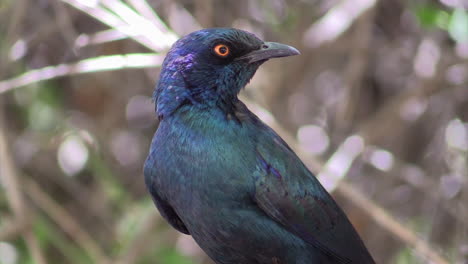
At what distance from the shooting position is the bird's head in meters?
3.65

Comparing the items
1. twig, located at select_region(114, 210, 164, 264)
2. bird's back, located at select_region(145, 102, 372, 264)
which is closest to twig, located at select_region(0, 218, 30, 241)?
twig, located at select_region(114, 210, 164, 264)

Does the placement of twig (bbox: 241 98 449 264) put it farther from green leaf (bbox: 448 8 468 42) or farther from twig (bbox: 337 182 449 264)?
green leaf (bbox: 448 8 468 42)

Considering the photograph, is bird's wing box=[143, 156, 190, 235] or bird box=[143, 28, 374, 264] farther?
bird's wing box=[143, 156, 190, 235]

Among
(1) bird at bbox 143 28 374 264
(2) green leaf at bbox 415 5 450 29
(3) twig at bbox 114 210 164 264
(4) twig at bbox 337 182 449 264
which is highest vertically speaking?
(3) twig at bbox 114 210 164 264

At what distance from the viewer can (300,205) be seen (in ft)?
11.8

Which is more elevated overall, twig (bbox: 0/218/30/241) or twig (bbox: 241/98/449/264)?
twig (bbox: 0/218/30/241)

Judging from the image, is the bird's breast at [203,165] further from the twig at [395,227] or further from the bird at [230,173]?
the twig at [395,227]

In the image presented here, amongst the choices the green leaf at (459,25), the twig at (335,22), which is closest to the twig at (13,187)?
the twig at (335,22)

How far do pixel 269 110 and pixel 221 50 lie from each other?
1676mm

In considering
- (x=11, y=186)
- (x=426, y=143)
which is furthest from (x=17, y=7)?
(x=426, y=143)

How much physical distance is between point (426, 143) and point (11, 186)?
3.23m

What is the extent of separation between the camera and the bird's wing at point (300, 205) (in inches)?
137

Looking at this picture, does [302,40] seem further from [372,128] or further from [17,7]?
[17,7]

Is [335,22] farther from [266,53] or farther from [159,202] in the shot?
[159,202]
